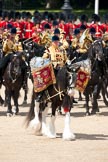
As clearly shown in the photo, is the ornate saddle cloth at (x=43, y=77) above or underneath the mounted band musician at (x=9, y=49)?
underneath

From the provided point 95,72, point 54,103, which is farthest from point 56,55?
point 95,72

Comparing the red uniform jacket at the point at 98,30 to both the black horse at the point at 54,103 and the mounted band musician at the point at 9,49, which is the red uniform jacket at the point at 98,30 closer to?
the mounted band musician at the point at 9,49

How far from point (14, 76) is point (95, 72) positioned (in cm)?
202

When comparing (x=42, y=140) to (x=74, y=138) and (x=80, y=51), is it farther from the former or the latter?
(x=80, y=51)

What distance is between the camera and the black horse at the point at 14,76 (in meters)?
19.3

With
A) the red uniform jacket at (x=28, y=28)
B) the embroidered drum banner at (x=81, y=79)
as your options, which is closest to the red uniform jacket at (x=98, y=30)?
the red uniform jacket at (x=28, y=28)

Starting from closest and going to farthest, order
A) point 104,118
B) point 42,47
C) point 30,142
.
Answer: point 30,142 → point 104,118 → point 42,47

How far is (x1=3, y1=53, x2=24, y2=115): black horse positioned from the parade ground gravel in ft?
2.64

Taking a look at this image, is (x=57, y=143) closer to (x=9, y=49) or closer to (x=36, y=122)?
(x=36, y=122)

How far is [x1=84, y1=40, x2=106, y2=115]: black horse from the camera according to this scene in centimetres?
1928

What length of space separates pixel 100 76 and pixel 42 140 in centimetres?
516

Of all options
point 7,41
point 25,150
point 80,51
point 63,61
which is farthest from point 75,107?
point 25,150

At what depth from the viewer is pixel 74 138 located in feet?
50.0

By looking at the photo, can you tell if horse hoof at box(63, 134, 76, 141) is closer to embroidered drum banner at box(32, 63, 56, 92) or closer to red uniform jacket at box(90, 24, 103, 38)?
embroidered drum banner at box(32, 63, 56, 92)
